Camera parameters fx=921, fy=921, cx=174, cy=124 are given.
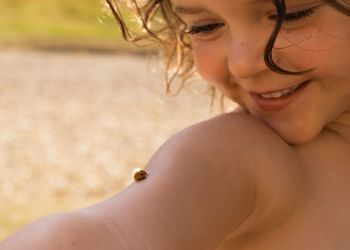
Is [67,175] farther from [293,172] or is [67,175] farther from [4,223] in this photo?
[293,172]

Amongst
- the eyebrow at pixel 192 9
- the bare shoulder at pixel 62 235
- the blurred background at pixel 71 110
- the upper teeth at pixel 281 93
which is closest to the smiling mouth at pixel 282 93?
the upper teeth at pixel 281 93

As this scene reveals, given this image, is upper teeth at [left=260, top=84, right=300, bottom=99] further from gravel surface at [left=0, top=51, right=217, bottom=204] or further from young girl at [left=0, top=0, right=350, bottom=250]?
gravel surface at [left=0, top=51, right=217, bottom=204]

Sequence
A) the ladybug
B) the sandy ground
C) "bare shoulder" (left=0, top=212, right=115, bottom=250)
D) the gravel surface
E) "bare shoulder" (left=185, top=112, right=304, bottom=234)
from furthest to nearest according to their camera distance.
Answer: the gravel surface, the sandy ground, "bare shoulder" (left=185, top=112, right=304, bottom=234), the ladybug, "bare shoulder" (left=0, top=212, right=115, bottom=250)

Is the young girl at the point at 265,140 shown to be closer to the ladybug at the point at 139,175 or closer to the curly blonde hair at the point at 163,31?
the ladybug at the point at 139,175

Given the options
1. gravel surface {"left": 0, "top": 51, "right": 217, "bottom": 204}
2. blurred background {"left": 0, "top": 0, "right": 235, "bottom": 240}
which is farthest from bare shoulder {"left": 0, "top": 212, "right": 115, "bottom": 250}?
gravel surface {"left": 0, "top": 51, "right": 217, "bottom": 204}

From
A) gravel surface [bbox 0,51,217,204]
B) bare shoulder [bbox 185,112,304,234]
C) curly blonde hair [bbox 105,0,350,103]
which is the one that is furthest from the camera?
gravel surface [bbox 0,51,217,204]

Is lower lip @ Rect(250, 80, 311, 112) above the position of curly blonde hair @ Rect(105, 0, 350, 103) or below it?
above

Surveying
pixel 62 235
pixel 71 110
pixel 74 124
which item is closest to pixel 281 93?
pixel 62 235
